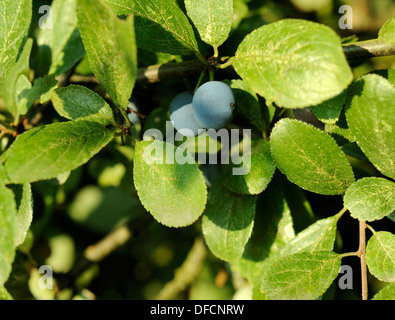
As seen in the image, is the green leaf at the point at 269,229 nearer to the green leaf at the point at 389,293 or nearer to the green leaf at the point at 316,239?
the green leaf at the point at 316,239

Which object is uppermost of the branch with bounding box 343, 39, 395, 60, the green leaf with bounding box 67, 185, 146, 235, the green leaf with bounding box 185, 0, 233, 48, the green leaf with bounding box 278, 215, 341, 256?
the green leaf with bounding box 185, 0, 233, 48

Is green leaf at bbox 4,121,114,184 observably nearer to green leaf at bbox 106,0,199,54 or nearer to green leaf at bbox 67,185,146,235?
green leaf at bbox 106,0,199,54

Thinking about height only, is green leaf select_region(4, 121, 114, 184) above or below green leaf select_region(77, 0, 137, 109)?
below

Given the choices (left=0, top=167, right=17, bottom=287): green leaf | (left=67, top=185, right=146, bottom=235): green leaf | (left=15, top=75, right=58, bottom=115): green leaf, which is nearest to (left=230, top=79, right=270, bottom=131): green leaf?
(left=15, top=75, right=58, bottom=115): green leaf

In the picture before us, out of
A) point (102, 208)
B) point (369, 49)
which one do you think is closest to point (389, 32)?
point (369, 49)

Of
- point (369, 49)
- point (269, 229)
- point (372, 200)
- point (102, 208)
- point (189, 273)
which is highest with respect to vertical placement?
point (369, 49)

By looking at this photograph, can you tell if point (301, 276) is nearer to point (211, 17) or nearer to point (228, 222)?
point (228, 222)
